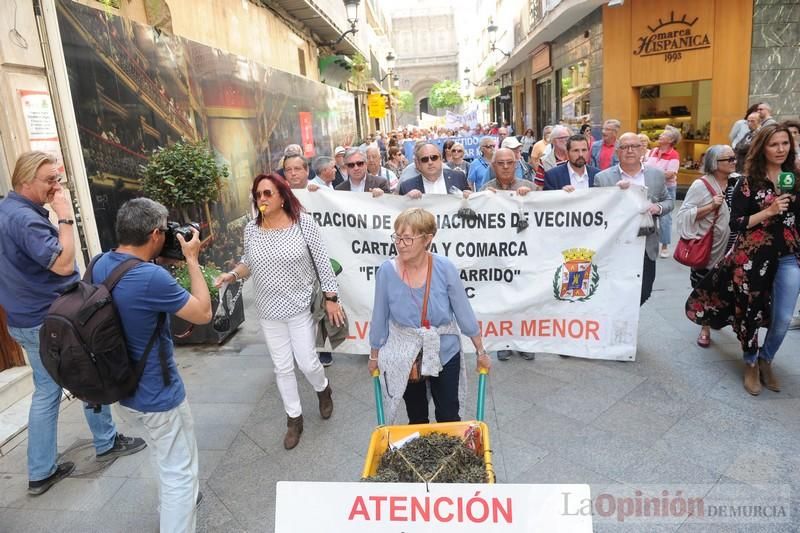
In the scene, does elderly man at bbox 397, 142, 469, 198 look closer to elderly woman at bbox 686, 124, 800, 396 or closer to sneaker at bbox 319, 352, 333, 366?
sneaker at bbox 319, 352, 333, 366

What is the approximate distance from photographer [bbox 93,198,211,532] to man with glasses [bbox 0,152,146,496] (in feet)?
2.80

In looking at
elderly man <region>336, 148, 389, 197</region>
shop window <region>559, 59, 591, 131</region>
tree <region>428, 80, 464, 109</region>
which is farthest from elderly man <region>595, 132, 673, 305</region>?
tree <region>428, 80, 464, 109</region>

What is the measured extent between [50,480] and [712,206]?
5269 mm

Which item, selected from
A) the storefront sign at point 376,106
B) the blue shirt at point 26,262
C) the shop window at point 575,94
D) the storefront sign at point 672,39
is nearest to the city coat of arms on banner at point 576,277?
the blue shirt at point 26,262

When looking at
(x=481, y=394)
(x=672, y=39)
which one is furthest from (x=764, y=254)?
(x=672, y=39)

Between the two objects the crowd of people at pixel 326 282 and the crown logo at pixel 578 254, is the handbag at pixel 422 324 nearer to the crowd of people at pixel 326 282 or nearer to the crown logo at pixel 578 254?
the crowd of people at pixel 326 282

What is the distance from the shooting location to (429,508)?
6.40ft

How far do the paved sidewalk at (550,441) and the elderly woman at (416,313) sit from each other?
3.22ft

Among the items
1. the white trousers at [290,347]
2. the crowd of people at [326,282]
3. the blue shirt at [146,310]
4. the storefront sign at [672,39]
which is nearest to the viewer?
the blue shirt at [146,310]

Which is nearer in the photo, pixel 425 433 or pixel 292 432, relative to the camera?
pixel 425 433

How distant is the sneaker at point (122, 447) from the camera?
3875 mm

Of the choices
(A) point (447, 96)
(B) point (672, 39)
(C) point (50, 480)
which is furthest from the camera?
(A) point (447, 96)

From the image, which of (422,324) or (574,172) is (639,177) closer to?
(574,172)

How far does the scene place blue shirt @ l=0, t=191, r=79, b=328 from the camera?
3164 mm
